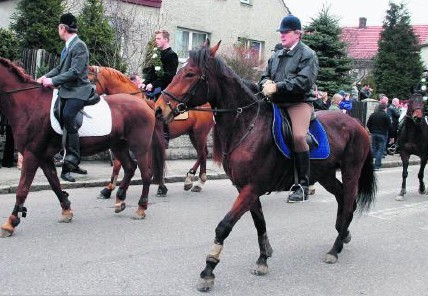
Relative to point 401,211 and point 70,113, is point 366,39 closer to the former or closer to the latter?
point 401,211

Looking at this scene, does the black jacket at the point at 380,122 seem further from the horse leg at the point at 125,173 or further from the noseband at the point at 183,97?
the noseband at the point at 183,97

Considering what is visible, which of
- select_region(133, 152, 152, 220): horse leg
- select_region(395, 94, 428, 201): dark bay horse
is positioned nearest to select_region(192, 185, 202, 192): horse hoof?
select_region(133, 152, 152, 220): horse leg

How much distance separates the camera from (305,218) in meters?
8.50

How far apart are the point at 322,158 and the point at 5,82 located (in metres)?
4.28

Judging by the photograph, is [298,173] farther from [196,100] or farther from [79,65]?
[79,65]

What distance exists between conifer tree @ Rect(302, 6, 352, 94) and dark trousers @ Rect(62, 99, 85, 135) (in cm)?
1573

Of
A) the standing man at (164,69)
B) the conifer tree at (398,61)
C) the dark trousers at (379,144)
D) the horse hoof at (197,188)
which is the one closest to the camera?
the standing man at (164,69)

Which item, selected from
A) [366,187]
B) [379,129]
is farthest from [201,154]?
[379,129]

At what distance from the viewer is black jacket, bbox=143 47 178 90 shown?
9.58 meters

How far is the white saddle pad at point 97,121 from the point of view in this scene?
7.44 meters

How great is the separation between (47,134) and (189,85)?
283 cm

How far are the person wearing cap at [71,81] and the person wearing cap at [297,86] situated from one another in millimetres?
2710

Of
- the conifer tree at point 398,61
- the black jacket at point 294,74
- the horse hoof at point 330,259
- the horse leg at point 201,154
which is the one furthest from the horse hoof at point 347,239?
the conifer tree at point 398,61

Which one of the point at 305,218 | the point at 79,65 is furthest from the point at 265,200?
→ the point at 79,65
